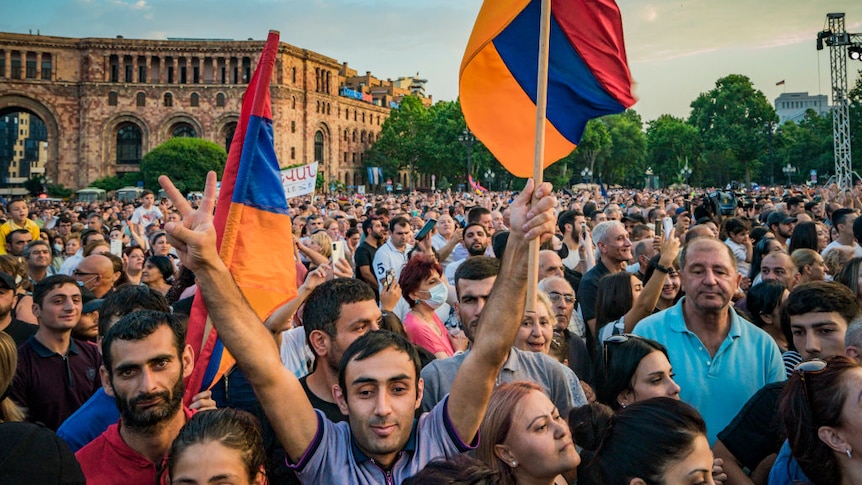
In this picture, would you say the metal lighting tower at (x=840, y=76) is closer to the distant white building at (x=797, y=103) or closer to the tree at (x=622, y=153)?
the tree at (x=622, y=153)

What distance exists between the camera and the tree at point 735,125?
63438 mm

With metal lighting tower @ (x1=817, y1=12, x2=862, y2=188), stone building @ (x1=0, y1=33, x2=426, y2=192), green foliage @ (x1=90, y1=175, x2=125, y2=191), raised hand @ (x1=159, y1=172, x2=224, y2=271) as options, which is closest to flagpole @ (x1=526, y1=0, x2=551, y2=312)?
raised hand @ (x1=159, y1=172, x2=224, y2=271)

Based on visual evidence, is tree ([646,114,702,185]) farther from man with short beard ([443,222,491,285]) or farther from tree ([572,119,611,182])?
man with short beard ([443,222,491,285])

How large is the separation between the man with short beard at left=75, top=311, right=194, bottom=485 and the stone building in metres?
62.0

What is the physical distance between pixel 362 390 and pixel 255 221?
1570 millimetres

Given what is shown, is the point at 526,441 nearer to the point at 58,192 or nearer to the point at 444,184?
the point at 58,192

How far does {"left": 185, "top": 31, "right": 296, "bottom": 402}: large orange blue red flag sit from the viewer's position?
12.1ft

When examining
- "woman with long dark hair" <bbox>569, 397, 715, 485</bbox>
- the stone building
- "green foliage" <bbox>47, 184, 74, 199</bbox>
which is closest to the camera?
"woman with long dark hair" <bbox>569, 397, 715, 485</bbox>

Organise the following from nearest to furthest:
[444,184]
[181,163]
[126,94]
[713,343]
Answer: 1. [713,343]
2. [181,163]
3. [126,94]
4. [444,184]

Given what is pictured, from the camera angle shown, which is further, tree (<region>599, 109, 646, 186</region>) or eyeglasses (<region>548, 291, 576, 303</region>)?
tree (<region>599, 109, 646, 186</region>)

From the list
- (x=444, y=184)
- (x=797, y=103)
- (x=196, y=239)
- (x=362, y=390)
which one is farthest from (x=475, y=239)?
(x=797, y=103)

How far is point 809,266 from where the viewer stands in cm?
571

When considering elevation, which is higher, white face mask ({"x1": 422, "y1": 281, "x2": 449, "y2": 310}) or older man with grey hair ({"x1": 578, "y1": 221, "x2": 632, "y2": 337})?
older man with grey hair ({"x1": 578, "y1": 221, "x2": 632, "y2": 337})

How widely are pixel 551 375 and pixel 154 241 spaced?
5900 millimetres
